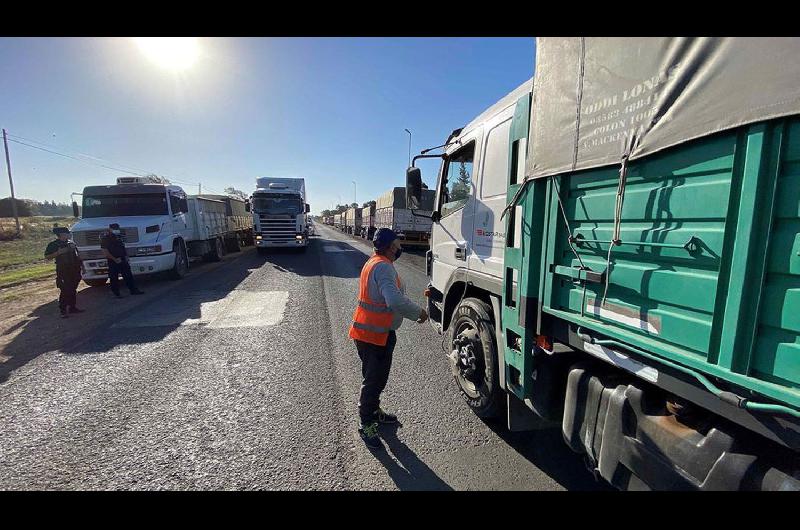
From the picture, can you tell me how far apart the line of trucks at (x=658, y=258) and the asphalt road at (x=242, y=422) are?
589 millimetres

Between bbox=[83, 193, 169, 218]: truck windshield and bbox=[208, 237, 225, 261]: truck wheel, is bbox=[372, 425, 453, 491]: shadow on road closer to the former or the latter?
bbox=[83, 193, 169, 218]: truck windshield

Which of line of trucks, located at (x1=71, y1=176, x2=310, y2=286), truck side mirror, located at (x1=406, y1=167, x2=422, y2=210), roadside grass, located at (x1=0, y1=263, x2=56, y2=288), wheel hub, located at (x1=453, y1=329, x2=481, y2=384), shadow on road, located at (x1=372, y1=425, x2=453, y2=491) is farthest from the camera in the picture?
roadside grass, located at (x1=0, y1=263, x2=56, y2=288)

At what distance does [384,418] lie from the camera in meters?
3.11

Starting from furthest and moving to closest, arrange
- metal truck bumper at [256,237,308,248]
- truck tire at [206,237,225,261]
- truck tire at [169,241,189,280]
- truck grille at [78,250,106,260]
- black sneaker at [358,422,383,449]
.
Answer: metal truck bumper at [256,237,308,248] → truck tire at [206,237,225,261] → truck tire at [169,241,189,280] → truck grille at [78,250,106,260] → black sneaker at [358,422,383,449]

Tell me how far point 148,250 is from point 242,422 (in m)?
8.15

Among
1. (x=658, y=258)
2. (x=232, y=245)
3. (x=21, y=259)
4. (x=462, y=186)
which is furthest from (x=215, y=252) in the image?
(x=658, y=258)

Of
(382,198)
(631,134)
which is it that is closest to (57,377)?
(631,134)

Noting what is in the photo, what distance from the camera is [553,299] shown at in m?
2.20

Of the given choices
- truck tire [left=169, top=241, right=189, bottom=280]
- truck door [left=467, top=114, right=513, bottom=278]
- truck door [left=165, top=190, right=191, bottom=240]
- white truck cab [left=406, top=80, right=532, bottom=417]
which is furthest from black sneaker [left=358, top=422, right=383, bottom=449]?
truck door [left=165, top=190, right=191, bottom=240]

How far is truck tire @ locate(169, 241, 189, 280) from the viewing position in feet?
33.6

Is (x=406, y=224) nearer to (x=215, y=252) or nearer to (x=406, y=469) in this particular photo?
(x=215, y=252)

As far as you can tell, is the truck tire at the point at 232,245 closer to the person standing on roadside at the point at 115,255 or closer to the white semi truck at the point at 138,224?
the white semi truck at the point at 138,224

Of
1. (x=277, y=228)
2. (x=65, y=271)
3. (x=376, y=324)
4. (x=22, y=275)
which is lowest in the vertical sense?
(x=22, y=275)

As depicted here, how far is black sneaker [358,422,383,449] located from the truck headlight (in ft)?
29.7
